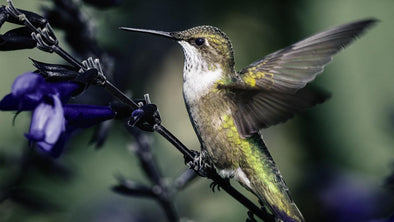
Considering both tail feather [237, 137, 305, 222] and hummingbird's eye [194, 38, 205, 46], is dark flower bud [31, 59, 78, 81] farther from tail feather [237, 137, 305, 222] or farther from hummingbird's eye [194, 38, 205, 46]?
tail feather [237, 137, 305, 222]

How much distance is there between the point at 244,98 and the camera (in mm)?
1506

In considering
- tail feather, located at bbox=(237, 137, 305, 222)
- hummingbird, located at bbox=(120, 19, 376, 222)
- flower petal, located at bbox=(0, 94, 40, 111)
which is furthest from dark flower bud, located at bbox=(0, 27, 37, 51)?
tail feather, located at bbox=(237, 137, 305, 222)

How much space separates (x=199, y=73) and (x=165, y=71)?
1929mm

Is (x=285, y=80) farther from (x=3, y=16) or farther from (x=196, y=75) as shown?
(x=3, y=16)

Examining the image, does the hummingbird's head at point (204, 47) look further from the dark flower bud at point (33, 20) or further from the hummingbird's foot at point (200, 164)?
the dark flower bud at point (33, 20)

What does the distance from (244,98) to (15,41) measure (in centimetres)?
66

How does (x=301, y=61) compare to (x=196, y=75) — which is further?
(x=196, y=75)

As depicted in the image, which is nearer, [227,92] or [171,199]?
[227,92]

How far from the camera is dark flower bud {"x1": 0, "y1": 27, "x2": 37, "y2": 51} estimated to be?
1262 mm

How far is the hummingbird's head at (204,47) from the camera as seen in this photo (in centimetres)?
163

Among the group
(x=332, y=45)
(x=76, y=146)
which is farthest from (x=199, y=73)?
(x=76, y=146)

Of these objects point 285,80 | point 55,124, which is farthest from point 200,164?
point 55,124

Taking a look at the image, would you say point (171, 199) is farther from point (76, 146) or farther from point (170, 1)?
point (170, 1)

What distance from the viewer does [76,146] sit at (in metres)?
2.32
